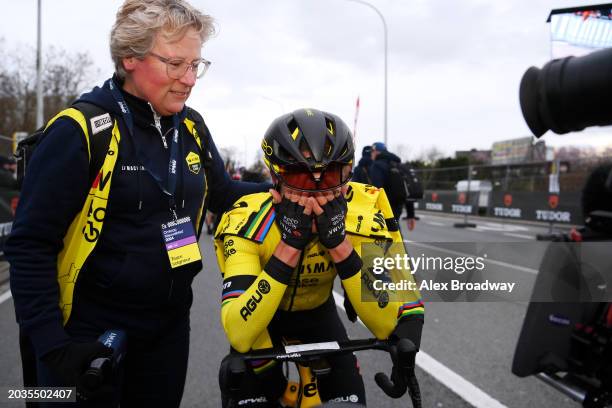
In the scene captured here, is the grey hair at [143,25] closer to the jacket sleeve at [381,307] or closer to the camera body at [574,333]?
the jacket sleeve at [381,307]

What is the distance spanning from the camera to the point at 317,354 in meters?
1.71

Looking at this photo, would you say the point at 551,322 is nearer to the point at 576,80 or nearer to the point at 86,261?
the point at 576,80

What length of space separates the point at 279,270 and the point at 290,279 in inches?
8.1

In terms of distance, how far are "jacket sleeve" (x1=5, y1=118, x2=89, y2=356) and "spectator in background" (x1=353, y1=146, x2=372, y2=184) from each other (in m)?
6.63

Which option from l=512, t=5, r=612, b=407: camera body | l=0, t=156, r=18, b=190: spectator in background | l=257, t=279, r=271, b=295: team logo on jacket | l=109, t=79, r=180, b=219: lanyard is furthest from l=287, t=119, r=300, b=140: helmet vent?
l=0, t=156, r=18, b=190: spectator in background

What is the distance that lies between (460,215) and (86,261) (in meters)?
21.5

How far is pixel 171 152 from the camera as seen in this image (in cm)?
191

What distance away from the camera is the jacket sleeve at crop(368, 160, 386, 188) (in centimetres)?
768

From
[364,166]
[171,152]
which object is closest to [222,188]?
[171,152]

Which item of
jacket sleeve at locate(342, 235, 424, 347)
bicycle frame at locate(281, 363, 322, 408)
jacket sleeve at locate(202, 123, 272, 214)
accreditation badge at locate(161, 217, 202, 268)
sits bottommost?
bicycle frame at locate(281, 363, 322, 408)

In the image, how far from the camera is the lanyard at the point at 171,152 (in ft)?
5.77

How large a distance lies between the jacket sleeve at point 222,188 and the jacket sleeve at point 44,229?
758 millimetres

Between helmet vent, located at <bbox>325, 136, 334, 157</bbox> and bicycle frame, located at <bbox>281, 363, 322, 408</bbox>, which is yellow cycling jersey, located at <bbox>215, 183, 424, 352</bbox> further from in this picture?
helmet vent, located at <bbox>325, 136, 334, 157</bbox>

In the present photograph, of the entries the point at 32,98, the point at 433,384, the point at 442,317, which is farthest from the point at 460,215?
the point at 32,98
